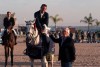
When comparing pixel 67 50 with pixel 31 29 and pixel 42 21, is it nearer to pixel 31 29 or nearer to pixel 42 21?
pixel 31 29

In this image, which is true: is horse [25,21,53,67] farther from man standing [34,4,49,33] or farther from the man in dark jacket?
the man in dark jacket

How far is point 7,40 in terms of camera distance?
17203 mm

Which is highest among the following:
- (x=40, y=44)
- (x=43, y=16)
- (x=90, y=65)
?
(x=43, y=16)

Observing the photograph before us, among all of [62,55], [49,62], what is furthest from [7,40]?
[62,55]

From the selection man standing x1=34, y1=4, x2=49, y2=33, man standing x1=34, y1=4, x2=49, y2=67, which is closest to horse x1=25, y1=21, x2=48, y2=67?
man standing x1=34, y1=4, x2=49, y2=67

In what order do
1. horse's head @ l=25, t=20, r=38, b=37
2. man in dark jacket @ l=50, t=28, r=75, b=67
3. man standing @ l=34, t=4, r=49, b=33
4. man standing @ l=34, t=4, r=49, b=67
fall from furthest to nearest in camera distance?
1. man standing @ l=34, t=4, r=49, b=33
2. man standing @ l=34, t=4, r=49, b=67
3. horse's head @ l=25, t=20, r=38, b=37
4. man in dark jacket @ l=50, t=28, r=75, b=67

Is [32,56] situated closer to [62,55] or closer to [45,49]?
[45,49]

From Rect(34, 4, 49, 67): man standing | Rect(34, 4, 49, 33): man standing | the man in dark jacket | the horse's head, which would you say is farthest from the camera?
Rect(34, 4, 49, 33): man standing

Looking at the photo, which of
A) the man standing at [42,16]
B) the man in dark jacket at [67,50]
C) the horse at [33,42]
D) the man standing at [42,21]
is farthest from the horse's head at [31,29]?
the man in dark jacket at [67,50]

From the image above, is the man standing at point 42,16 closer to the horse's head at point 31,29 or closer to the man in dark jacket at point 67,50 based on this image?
the horse's head at point 31,29

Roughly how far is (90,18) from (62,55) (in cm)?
11338

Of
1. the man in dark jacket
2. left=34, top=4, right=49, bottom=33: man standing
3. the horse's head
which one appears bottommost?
the man in dark jacket

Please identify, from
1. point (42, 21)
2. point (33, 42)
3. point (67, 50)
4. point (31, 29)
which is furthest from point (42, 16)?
point (67, 50)

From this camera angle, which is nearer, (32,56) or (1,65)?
(32,56)
